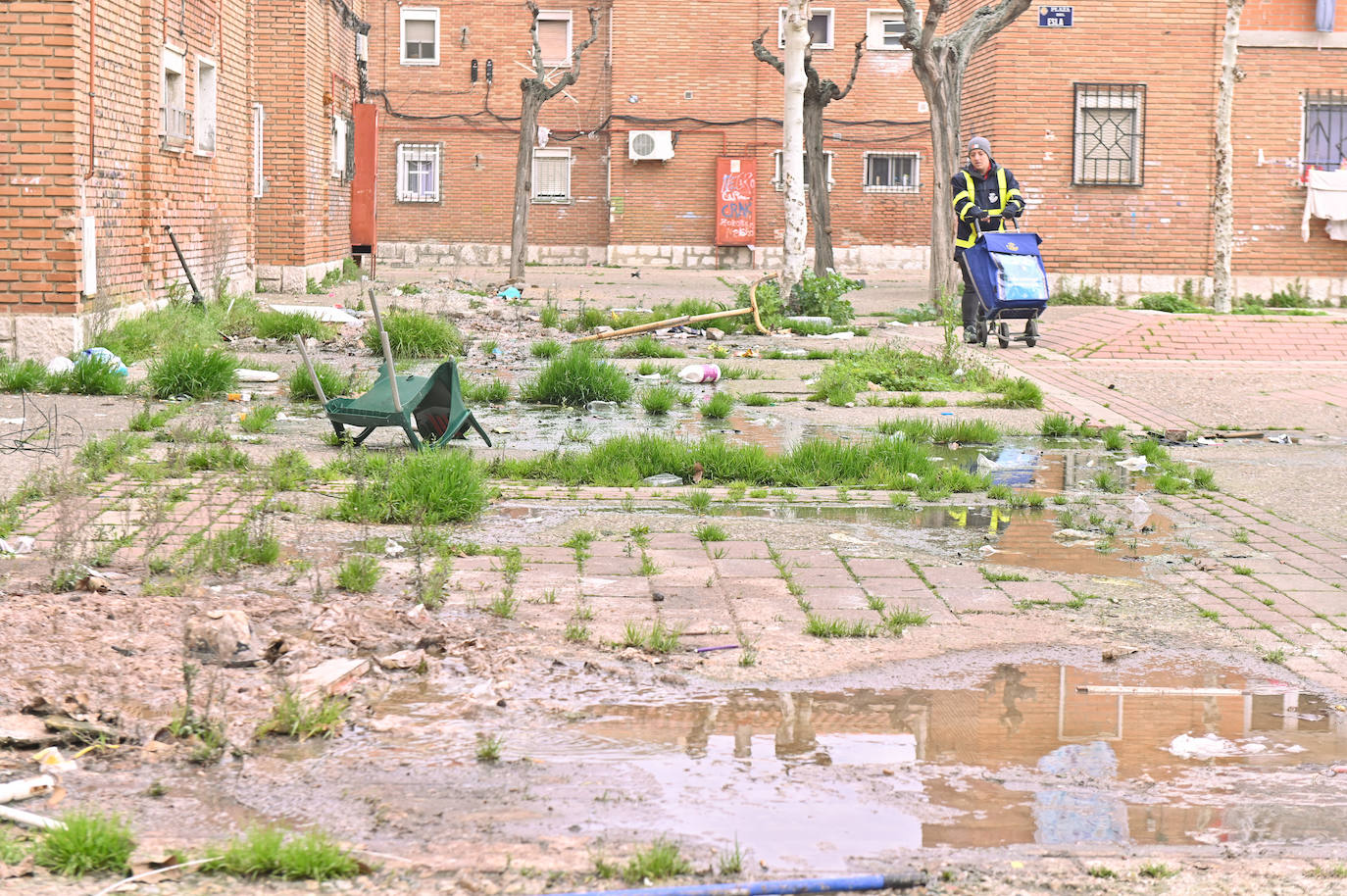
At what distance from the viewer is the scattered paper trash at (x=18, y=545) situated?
5758 millimetres

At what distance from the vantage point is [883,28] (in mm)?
35875

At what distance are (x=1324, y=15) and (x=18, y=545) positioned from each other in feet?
69.6

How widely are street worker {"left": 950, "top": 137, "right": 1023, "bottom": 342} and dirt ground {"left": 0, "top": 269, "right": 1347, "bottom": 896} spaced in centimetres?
843

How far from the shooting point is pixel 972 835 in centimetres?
341

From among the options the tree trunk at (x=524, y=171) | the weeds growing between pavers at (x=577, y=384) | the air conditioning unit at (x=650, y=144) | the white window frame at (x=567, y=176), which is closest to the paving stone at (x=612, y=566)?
the weeds growing between pavers at (x=577, y=384)

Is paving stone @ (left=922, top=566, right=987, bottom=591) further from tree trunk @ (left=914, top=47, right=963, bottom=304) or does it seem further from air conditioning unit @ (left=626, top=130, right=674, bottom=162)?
air conditioning unit @ (left=626, top=130, right=674, bottom=162)

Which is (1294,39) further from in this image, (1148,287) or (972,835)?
(972,835)

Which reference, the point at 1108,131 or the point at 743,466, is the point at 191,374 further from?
the point at 1108,131

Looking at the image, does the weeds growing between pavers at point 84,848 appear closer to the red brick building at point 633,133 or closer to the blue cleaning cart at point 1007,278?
the blue cleaning cart at point 1007,278

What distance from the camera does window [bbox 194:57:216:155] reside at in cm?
1677

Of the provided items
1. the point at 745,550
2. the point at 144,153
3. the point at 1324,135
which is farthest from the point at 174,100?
the point at 1324,135

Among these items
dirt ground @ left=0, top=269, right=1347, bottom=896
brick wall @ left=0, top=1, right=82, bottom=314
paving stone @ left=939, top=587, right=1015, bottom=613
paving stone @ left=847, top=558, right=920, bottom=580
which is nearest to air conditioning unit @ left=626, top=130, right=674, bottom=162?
brick wall @ left=0, top=1, right=82, bottom=314

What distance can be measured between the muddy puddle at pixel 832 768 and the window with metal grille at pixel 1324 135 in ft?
65.4

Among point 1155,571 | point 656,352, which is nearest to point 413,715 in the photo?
point 1155,571
